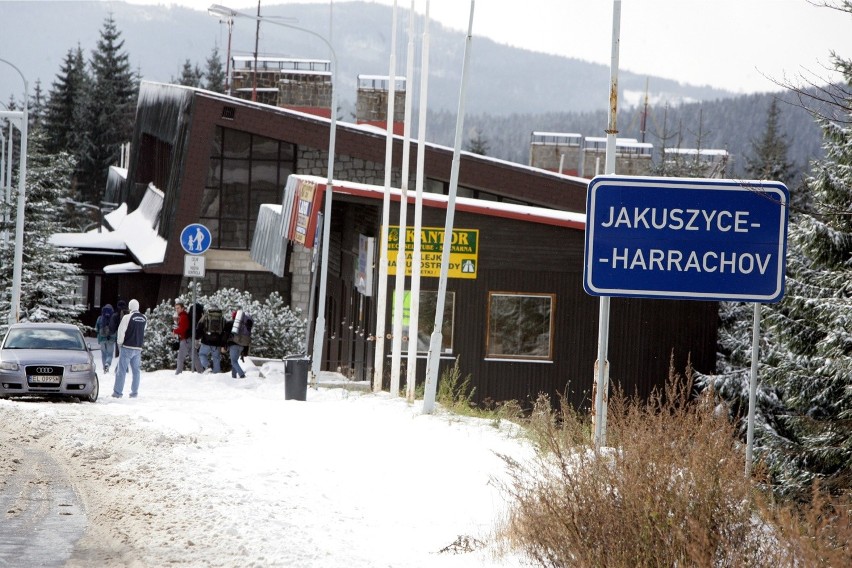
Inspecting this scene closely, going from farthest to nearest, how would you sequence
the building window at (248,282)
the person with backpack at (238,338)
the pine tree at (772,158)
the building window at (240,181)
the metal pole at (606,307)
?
the pine tree at (772,158) < the building window at (248,282) < the building window at (240,181) < the person with backpack at (238,338) < the metal pole at (606,307)

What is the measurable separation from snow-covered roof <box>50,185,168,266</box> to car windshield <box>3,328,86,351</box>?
70.8 feet

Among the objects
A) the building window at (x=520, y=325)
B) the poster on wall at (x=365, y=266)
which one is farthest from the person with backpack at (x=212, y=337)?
the building window at (x=520, y=325)

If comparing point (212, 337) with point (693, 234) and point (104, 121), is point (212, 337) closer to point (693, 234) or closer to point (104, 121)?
point (693, 234)

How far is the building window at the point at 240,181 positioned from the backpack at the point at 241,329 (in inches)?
577

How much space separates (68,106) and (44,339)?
7901cm

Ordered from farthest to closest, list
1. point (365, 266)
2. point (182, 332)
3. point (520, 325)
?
point (182, 332) < point (365, 266) < point (520, 325)

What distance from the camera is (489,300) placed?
25.6 m

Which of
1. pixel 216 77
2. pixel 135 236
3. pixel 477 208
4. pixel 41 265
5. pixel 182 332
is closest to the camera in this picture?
pixel 477 208

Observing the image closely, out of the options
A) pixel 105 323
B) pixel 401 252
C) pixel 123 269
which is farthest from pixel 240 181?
pixel 401 252

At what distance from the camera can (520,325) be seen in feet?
85.4

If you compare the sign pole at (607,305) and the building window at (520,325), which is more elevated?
the sign pole at (607,305)

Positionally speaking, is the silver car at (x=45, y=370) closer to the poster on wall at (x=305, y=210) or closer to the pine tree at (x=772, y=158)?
Answer: the poster on wall at (x=305, y=210)

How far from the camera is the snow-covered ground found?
913cm

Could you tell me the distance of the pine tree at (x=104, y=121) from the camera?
95938 mm
